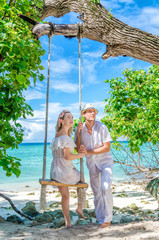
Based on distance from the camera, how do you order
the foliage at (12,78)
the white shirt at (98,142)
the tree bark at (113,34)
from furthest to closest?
the tree bark at (113,34) → the white shirt at (98,142) → the foliage at (12,78)

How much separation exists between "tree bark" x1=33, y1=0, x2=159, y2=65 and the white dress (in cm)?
210

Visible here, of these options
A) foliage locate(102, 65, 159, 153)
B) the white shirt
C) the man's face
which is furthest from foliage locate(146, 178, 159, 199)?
the man's face

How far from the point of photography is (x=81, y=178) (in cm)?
331

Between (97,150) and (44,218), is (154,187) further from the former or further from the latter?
(97,150)

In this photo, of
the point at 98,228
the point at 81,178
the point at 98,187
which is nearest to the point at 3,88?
the point at 81,178

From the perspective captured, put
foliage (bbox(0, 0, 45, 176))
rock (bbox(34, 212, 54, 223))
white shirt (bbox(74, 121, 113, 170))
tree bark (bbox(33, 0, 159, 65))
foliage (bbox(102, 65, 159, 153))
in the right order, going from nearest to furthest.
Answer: foliage (bbox(0, 0, 45, 176))
white shirt (bbox(74, 121, 113, 170))
rock (bbox(34, 212, 54, 223))
tree bark (bbox(33, 0, 159, 65))
foliage (bbox(102, 65, 159, 153))

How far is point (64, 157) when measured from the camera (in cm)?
326

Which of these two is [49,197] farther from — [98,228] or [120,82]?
[98,228]

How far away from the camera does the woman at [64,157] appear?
3197 mm

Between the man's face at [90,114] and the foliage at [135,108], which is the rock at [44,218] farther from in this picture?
the foliage at [135,108]

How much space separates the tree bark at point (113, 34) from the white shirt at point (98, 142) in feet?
5.37

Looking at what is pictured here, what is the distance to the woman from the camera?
3197 mm

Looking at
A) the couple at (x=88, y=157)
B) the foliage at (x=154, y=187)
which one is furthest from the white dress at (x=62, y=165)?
the foliage at (x=154, y=187)

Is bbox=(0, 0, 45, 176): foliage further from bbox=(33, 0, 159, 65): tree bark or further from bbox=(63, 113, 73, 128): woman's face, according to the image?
bbox=(33, 0, 159, 65): tree bark
